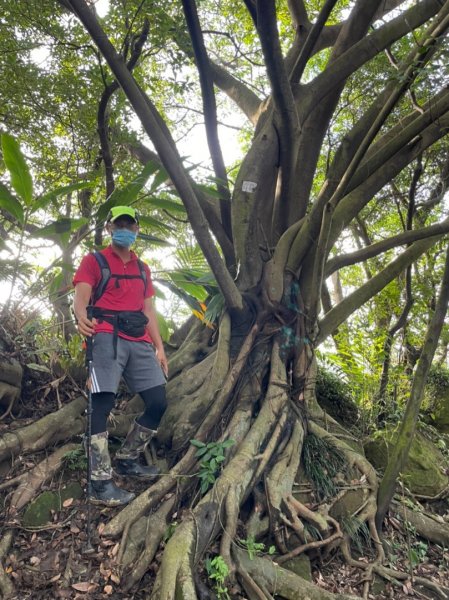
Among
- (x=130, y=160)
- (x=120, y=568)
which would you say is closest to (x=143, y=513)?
(x=120, y=568)

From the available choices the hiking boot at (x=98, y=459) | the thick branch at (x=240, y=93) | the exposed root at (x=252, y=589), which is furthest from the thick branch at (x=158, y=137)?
the thick branch at (x=240, y=93)

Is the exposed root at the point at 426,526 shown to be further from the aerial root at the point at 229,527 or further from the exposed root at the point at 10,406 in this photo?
the exposed root at the point at 10,406

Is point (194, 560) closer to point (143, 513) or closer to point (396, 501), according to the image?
point (143, 513)

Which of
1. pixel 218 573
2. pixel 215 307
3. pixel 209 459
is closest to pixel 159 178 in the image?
pixel 215 307

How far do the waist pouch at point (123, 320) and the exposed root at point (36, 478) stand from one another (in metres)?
1.00

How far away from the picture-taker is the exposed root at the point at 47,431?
10.7 feet

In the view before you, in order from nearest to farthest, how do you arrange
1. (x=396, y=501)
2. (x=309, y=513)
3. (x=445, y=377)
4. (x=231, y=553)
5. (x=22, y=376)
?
(x=231, y=553) < (x=309, y=513) < (x=22, y=376) < (x=396, y=501) < (x=445, y=377)

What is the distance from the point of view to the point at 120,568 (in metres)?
2.63

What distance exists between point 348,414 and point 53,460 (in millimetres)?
3517

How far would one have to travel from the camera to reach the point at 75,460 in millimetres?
3416

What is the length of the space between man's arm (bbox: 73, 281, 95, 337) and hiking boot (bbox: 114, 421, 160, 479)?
92cm

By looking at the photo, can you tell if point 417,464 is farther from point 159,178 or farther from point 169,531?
point 159,178

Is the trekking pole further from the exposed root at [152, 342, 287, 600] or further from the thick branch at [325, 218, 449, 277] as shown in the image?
the thick branch at [325, 218, 449, 277]

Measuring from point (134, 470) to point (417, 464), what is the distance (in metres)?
3.19
